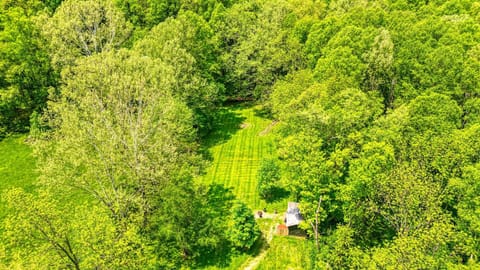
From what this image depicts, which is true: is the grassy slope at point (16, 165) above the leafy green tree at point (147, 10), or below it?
below

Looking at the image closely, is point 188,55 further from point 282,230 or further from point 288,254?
point 288,254

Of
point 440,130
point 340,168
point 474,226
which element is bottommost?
point 474,226

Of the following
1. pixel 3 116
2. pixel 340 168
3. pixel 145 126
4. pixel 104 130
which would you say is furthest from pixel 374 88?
pixel 3 116

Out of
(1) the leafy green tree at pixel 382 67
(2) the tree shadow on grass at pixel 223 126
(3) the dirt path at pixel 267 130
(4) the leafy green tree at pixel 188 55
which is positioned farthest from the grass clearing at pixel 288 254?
(4) the leafy green tree at pixel 188 55

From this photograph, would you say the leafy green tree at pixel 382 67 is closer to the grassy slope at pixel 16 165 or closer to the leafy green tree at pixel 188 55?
the leafy green tree at pixel 188 55

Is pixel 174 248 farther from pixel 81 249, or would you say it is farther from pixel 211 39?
pixel 211 39

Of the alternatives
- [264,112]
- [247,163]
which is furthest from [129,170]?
[264,112]
